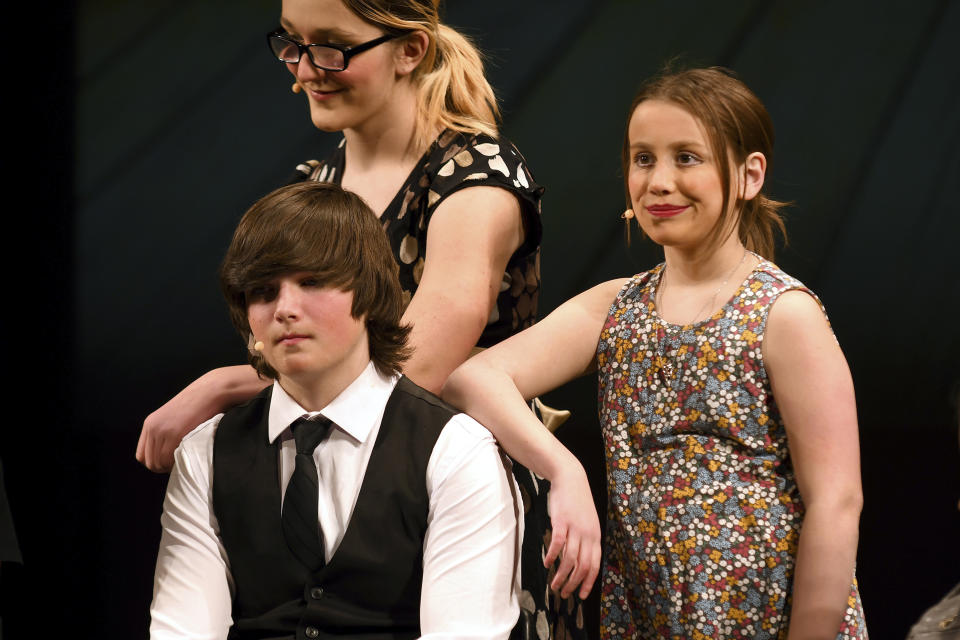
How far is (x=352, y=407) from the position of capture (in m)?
1.33

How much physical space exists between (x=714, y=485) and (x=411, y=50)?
0.75 m

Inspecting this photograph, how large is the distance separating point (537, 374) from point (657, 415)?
171 millimetres

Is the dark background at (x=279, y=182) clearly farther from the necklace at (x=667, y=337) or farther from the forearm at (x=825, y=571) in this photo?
the forearm at (x=825, y=571)

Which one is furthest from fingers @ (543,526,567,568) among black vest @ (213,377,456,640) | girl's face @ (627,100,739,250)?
girl's face @ (627,100,739,250)

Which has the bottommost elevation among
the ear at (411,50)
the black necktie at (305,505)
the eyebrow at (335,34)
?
the black necktie at (305,505)

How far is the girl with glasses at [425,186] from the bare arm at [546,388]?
0.09 m

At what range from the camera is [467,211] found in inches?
58.7

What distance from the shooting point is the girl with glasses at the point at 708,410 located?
1.27m

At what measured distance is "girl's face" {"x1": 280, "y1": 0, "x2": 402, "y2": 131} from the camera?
58.8 inches

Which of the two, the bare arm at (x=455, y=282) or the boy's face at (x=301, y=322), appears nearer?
the boy's face at (x=301, y=322)

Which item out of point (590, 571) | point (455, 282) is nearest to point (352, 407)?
point (455, 282)

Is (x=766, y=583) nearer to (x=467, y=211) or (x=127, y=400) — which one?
(x=467, y=211)

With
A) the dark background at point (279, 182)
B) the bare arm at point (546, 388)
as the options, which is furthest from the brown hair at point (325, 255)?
the dark background at point (279, 182)

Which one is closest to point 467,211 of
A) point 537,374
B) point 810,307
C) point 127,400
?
point 537,374
